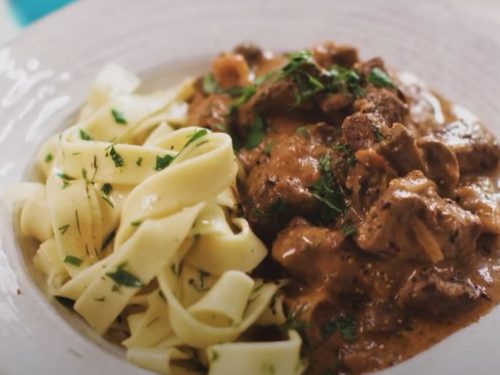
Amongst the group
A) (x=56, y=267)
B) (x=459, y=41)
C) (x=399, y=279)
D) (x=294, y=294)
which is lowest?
(x=56, y=267)

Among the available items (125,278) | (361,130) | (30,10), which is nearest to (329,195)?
(361,130)

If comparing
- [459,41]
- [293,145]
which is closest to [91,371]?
[293,145]

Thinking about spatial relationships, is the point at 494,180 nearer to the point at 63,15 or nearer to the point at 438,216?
the point at 438,216

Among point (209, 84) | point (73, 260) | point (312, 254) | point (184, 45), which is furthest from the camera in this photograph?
point (184, 45)

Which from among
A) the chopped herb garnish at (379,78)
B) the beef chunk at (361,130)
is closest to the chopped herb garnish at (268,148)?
the beef chunk at (361,130)

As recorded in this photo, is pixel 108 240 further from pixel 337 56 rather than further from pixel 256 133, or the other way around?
pixel 337 56

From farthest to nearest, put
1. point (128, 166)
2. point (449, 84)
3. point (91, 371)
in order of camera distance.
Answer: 1. point (449, 84)
2. point (128, 166)
3. point (91, 371)
